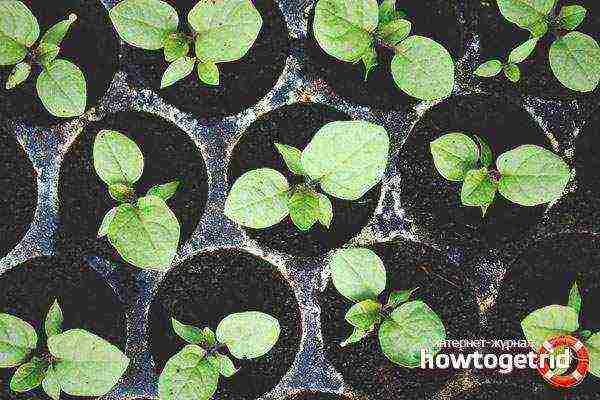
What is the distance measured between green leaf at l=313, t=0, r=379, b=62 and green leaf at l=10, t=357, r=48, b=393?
50cm

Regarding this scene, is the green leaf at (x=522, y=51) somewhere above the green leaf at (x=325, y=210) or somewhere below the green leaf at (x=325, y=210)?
above

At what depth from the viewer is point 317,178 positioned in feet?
2.67

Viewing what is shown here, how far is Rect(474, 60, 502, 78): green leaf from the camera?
2.78 ft

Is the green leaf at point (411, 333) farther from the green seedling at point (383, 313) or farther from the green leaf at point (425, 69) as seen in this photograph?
the green leaf at point (425, 69)

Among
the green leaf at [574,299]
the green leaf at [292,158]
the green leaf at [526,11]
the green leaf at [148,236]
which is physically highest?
the green leaf at [526,11]

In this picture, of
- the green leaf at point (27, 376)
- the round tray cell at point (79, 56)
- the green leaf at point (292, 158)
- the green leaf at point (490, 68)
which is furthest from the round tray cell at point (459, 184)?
the green leaf at point (27, 376)

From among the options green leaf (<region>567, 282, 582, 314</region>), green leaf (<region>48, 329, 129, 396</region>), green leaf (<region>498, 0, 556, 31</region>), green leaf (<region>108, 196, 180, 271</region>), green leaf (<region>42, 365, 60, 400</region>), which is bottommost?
green leaf (<region>42, 365, 60, 400</region>)

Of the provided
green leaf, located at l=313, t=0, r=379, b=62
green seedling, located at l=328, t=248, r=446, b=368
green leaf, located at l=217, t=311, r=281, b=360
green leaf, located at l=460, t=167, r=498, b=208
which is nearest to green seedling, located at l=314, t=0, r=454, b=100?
green leaf, located at l=313, t=0, r=379, b=62

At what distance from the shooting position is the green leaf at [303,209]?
2.65 feet

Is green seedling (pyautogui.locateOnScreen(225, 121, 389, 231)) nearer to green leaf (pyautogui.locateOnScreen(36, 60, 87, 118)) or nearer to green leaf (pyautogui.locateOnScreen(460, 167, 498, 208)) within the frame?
green leaf (pyautogui.locateOnScreen(460, 167, 498, 208))

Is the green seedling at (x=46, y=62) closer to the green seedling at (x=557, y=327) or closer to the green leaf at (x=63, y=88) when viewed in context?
the green leaf at (x=63, y=88)

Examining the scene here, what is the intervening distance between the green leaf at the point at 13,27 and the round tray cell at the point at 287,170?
28 centimetres

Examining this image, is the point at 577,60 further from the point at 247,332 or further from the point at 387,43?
the point at 247,332

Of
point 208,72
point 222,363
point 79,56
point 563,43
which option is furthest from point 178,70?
point 563,43
